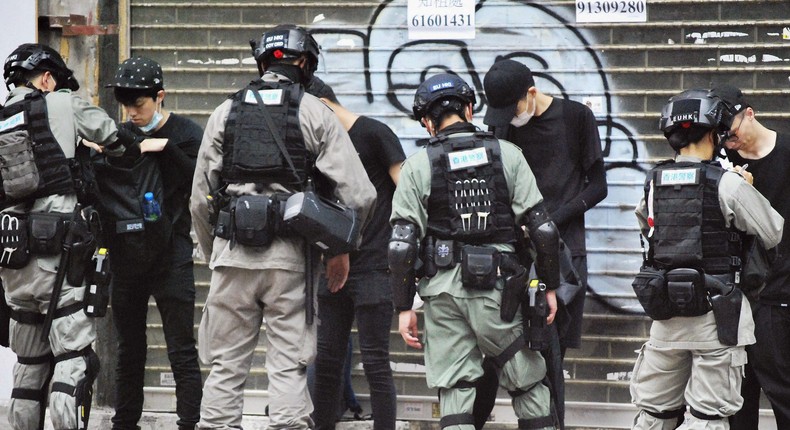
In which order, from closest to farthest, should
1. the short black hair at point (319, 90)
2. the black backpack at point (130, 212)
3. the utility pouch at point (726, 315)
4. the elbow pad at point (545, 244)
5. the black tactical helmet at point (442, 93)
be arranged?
the utility pouch at point (726, 315) < the elbow pad at point (545, 244) < the black tactical helmet at point (442, 93) < the short black hair at point (319, 90) < the black backpack at point (130, 212)

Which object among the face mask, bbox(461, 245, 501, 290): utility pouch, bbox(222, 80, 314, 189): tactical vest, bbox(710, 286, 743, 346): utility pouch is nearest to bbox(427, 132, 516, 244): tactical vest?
bbox(461, 245, 501, 290): utility pouch

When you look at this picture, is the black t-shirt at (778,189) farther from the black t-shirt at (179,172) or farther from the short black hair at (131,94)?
the short black hair at (131,94)

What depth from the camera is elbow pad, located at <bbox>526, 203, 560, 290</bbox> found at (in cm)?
578

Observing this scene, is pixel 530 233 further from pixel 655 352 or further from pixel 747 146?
pixel 747 146

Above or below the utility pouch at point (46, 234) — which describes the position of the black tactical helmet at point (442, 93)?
above

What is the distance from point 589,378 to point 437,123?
2.53m

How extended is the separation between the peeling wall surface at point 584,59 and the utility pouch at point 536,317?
1.96 meters

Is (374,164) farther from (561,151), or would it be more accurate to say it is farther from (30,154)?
(30,154)

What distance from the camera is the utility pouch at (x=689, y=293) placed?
5711mm

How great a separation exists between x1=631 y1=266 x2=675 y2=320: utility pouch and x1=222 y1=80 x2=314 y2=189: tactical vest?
1775 millimetres

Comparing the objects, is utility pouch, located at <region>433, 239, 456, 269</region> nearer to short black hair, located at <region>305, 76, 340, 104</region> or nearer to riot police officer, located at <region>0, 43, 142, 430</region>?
short black hair, located at <region>305, 76, 340, 104</region>

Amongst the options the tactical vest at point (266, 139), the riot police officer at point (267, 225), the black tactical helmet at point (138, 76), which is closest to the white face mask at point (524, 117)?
the riot police officer at point (267, 225)

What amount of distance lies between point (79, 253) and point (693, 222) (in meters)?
3.22

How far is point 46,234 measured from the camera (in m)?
6.36
